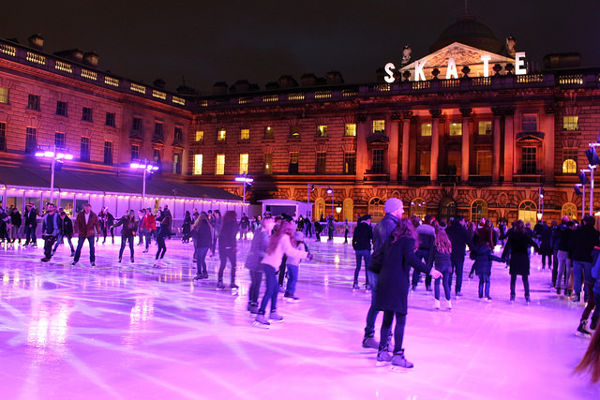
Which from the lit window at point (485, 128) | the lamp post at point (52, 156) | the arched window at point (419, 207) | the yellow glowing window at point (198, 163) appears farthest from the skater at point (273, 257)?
the yellow glowing window at point (198, 163)

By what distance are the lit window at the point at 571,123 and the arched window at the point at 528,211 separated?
7.29 meters

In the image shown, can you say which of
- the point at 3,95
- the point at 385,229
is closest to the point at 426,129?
the point at 3,95

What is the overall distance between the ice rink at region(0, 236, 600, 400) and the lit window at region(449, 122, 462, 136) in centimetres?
4281

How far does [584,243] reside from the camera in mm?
11109

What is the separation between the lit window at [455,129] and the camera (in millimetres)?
54469

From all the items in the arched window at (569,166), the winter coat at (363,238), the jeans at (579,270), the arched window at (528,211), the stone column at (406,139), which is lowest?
the jeans at (579,270)

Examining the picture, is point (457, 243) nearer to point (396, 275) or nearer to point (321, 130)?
point (396, 275)

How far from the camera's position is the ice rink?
5891 millimetres

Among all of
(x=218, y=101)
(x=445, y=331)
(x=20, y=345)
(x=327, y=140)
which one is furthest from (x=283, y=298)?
(x=218, y=101)

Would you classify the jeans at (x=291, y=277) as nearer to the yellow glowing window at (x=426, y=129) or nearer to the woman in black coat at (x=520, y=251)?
the woman in black coat at (x=520, y=251)

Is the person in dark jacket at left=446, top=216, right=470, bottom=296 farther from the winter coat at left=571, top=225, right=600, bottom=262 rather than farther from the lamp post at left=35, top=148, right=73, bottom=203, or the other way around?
the lamp post at left=35, top=148, right=73, bottom=203

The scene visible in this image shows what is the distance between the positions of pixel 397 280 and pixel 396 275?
0.06 m

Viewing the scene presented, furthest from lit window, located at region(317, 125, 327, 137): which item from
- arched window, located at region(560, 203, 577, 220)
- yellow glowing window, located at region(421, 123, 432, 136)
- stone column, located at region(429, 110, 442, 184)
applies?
arched window, located at region(560, 203, 577, 220)

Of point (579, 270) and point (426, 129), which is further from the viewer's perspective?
point (426, 129)
